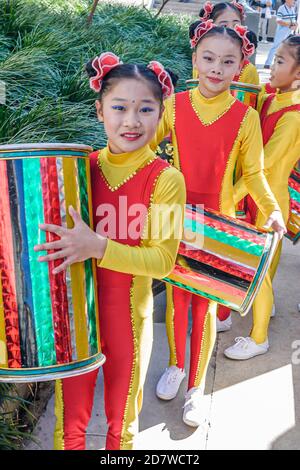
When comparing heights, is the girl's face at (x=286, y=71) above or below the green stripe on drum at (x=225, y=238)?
above

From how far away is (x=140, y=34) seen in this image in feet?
29.5

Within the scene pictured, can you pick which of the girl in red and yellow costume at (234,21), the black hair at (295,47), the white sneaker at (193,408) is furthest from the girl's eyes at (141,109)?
the girl in red and yellow costume at (234,21)

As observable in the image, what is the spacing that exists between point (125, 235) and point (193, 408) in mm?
1204

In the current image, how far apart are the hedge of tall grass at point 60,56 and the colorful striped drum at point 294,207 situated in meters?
1.52

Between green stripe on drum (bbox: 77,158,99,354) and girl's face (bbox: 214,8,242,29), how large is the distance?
2.48m

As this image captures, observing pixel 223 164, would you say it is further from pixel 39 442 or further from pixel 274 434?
pixel 39 442

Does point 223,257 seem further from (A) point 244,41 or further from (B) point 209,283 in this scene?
(A) point 244,41

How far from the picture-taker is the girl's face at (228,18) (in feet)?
12.8

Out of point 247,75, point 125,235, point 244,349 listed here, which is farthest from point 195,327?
point 247,75

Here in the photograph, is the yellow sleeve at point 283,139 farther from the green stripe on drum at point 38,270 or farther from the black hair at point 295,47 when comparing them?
the green stripe on drum at point 38,270

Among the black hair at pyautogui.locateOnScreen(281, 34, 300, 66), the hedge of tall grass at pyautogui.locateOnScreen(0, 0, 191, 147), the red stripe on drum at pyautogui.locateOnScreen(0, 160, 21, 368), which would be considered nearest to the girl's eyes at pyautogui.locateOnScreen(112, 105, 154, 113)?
the red stripe on drum at pyautogui.locateOnScreen(0, 160, 21, 368)
